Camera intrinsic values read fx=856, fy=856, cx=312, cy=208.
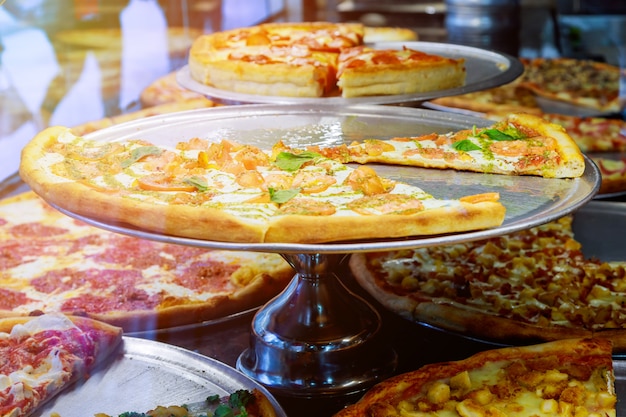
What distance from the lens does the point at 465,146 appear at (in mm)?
2541

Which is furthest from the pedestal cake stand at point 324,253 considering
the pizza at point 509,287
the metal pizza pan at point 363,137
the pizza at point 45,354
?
the pizza at point 45,354

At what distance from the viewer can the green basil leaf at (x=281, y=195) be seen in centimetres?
215

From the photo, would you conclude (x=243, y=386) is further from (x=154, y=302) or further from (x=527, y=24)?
(x=527, y=24)

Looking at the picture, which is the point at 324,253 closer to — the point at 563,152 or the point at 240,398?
the point at 240,398

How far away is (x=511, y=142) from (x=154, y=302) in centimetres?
125

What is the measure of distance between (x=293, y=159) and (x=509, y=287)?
101 cm

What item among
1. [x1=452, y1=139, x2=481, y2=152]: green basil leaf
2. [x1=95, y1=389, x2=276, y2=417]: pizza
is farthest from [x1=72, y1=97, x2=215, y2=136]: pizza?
[x1=452, y1=139, x2=481, y2=152]: green basil leaf

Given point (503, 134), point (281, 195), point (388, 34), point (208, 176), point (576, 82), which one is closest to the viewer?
point (281, 195)

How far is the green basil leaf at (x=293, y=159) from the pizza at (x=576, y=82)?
2.86m

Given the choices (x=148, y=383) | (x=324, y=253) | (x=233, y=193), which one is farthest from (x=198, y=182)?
(x=148, y=383)

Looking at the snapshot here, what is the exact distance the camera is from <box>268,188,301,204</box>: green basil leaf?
2.15 meters

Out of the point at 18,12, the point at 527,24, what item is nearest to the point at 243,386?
the point at 18,12

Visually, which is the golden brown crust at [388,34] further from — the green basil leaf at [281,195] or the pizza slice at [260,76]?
the green basil leaf at [281,195]

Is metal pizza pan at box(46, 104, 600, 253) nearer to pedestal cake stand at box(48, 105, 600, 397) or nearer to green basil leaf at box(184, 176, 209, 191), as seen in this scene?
pedestal cake stand at box(48, 105, 600, 397)
